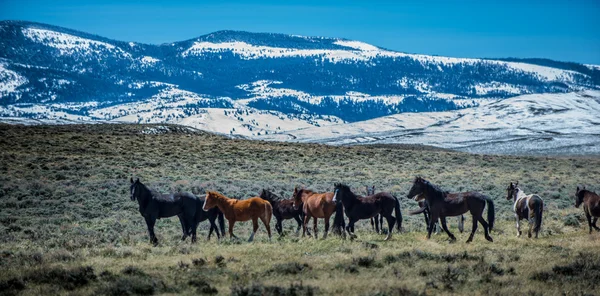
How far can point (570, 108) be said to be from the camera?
16738cm

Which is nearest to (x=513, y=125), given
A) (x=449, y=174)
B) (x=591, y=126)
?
(x=591, y=126)

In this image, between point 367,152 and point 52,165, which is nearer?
point 52,165

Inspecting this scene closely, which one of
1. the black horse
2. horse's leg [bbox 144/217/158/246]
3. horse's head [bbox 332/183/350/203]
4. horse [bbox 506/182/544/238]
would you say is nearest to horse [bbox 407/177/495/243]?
horse [bbox 506/182/544/238]

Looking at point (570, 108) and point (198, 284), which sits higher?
point (570, 108)

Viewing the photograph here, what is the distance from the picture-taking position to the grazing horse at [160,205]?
664 inches

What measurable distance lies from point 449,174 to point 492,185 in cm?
855

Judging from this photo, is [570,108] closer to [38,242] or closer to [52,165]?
[52,165]

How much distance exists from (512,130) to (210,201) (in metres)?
126

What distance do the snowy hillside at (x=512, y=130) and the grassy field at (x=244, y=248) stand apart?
60484 mm

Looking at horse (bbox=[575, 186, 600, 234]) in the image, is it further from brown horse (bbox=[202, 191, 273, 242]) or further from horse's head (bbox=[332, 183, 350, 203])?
brown horse (bbox=[202, 191, 273, 242])

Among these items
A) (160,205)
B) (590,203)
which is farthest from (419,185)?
(160,205)

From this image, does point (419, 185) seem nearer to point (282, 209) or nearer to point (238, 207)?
point (282, 209)

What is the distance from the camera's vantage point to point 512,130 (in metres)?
134

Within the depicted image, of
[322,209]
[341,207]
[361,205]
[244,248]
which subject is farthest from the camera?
[322,209]
